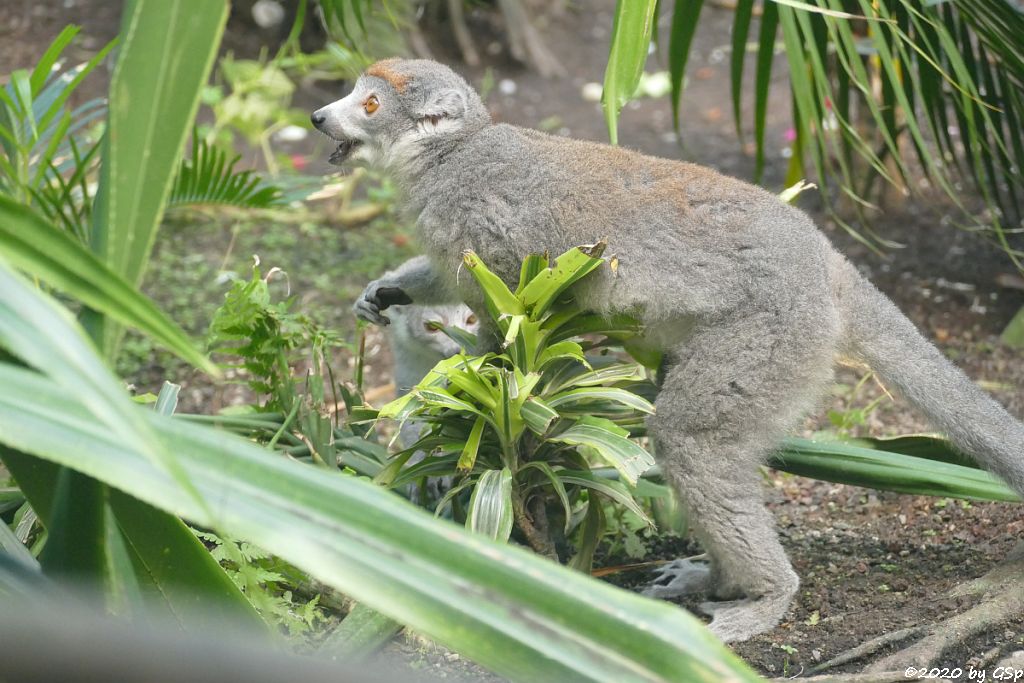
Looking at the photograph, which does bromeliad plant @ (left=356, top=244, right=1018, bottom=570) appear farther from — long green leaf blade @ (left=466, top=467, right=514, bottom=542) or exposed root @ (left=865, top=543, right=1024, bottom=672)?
exposed root @ (left=865, top=543, right=1024, bottom=672)

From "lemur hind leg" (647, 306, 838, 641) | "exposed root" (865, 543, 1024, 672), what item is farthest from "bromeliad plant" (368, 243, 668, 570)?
"exposed root" (865, 543, 1024, 672)

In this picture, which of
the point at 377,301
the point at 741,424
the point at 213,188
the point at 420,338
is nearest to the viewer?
the point at 741,424

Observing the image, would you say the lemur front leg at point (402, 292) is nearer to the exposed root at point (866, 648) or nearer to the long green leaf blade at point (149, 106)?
the exposed root at point (866, 648)

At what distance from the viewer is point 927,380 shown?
3512 millimetres

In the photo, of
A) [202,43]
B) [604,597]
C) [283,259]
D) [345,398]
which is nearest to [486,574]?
[604,597]

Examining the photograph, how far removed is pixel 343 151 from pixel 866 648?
9.09ft

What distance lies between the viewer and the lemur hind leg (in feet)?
11.5

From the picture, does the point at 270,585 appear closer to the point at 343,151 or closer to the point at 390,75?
the point at 343,151

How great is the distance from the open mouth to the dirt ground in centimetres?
186

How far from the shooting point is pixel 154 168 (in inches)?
66.3

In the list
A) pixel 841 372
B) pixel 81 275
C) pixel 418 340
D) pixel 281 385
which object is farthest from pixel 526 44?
pixel 81 275

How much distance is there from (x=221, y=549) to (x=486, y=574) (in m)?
2.01

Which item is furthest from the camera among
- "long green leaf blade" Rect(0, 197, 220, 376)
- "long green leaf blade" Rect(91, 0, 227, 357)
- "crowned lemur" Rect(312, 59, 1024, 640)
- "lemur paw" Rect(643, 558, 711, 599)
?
"lemur paw" Rect(643, 558, 711, 599)

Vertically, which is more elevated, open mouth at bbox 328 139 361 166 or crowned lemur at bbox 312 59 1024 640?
open mouth at bbox 328 139 361 166
